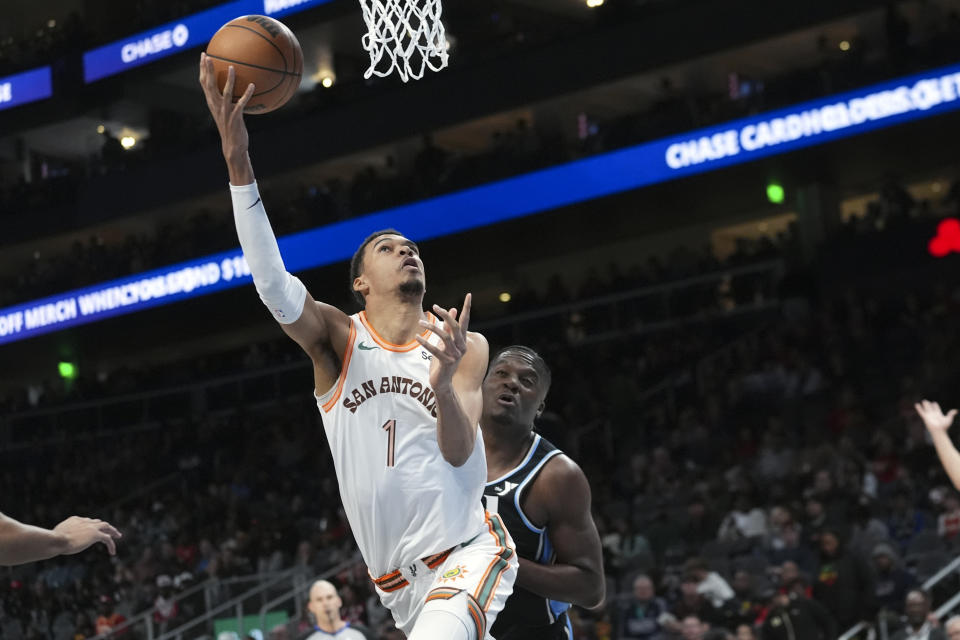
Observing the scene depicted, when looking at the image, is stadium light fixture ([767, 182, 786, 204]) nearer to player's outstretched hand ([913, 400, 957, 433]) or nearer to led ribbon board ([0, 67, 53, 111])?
led ribbon board ([0, 67, 53, 111])

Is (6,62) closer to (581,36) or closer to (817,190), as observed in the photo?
(581,36)

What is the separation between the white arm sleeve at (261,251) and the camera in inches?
176

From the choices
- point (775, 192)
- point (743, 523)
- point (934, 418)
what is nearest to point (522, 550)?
point (934, 418)

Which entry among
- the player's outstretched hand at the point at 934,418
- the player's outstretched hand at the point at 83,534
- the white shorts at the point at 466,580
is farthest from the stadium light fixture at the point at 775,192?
the player's outstretched hand at the point at 83,534

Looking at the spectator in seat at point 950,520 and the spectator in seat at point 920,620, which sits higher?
the spectator in seat at point 950,520

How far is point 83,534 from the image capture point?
4.56 meters

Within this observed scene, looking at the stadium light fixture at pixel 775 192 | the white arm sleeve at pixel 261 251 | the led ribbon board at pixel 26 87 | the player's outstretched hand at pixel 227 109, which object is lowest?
the white arm sleeve at pixel 261 251

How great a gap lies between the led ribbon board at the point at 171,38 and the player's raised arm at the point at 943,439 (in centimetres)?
1698

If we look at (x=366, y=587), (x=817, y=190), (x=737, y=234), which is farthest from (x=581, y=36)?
(x=366, y=587)

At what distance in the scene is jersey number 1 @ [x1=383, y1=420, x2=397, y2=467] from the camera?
15.2ft

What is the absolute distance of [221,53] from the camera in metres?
5.02

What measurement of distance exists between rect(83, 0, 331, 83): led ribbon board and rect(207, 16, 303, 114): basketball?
55.9 feet

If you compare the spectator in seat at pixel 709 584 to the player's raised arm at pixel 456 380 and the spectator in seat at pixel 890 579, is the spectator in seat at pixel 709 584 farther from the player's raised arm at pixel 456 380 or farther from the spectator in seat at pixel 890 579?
the player's raised arm at pixel 456 380

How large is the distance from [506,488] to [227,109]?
1881 mm
